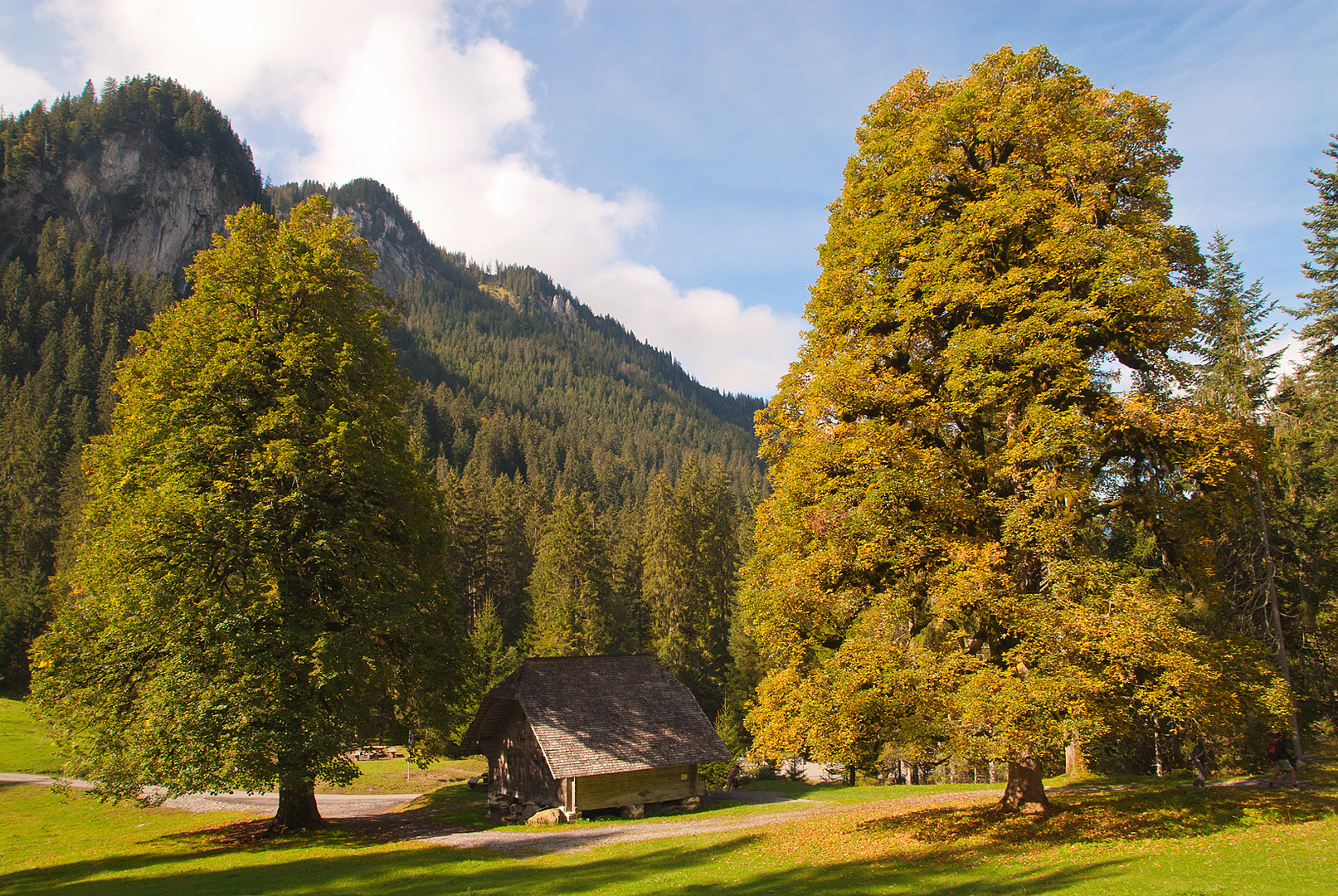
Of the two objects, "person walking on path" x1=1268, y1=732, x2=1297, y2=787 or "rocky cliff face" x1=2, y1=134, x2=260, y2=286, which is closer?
"person walking on path" x1=1268, y1=732, x2=1297, y2=787

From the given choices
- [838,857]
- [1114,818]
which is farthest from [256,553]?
[1114,818]

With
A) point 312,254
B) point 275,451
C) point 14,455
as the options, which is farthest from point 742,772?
point 14,455

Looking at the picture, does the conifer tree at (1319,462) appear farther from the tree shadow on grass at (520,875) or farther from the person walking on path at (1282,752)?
the tree shadow on grass at (520,875)

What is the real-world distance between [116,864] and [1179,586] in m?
32.6

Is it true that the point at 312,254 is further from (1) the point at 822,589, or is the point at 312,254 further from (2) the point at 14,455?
(2) the point at 14,455

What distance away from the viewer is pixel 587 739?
2453 cm

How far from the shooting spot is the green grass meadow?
10.4 meters

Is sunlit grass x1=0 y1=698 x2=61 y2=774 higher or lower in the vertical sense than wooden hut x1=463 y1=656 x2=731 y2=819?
lower

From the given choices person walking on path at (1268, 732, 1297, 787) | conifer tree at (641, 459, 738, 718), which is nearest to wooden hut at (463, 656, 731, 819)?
person walking on path at (1268, 732, 1297, 787)

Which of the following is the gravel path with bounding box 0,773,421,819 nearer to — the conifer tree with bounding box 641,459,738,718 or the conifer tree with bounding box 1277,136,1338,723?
the conifer tree with bounding box 641,459,738,718

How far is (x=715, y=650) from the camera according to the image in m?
49.4

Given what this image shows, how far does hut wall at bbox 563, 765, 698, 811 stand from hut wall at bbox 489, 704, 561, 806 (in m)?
0.90

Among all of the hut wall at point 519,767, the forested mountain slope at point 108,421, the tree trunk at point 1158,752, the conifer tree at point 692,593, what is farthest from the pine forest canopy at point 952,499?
the conifer tree at point 692,593

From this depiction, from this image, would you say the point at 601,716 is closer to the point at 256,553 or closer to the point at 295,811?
the point at 295,811
